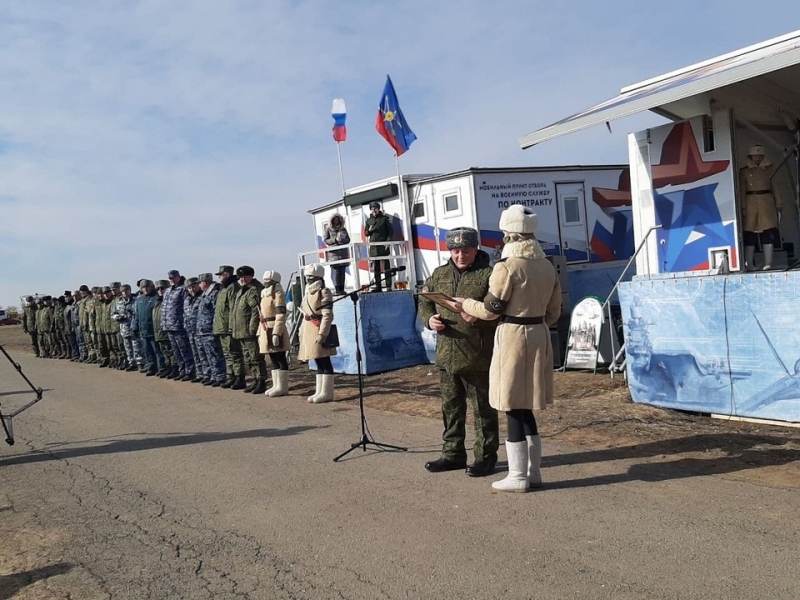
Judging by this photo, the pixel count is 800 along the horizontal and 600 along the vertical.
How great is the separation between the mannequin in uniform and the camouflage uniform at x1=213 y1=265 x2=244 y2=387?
8.09 m

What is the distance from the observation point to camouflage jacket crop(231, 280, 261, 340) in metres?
12.1

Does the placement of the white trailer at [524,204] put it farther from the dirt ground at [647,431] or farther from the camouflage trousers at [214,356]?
the dirt ground at [647,431]

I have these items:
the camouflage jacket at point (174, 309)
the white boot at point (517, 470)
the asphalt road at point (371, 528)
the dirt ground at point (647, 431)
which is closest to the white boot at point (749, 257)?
the dirt ground at point (647, 431)

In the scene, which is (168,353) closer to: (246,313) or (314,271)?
(246,313)

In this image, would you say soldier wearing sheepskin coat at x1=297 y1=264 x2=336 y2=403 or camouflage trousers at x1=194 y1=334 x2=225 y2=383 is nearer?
soldier wearing sheepskin coat at x1=297 y1=264 x2=336 y2=403

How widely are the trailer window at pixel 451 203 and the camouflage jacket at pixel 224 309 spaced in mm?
4232

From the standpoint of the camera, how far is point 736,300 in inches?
292

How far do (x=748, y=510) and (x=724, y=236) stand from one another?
177 inches

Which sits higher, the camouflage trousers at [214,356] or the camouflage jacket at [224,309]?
the camouflage jacket at [224,309]

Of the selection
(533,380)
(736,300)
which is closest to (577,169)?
(736,300)

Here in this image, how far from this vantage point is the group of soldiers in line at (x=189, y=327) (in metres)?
12.1

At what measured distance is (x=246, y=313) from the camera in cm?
1220

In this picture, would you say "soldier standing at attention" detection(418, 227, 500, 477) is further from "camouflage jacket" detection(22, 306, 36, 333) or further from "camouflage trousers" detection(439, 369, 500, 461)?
"camouflage jacket" detection(22, 306, 36, 333)

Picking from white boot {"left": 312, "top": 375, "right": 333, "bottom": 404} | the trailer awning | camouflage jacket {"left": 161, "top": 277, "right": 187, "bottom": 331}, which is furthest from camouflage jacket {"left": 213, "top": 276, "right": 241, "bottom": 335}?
the trailer awning
